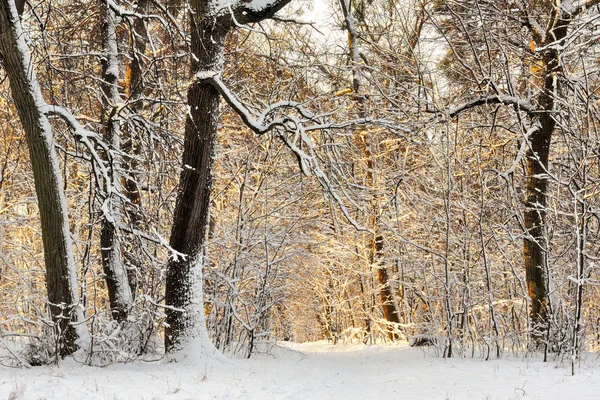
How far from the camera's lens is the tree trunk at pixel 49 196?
5965 millimetres

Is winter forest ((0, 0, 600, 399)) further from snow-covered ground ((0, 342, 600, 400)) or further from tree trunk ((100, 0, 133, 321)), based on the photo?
snow-covered ground ((0, 342, 600, 400))

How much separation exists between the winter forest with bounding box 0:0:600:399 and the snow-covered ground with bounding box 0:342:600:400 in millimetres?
469

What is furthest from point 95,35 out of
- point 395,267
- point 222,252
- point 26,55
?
point 395,267

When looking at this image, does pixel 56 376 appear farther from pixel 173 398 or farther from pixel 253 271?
pixel 253 271

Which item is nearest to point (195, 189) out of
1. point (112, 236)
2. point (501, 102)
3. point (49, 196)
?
point (49, 196)

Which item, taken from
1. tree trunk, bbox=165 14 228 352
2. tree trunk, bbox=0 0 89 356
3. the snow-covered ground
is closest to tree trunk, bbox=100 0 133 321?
tree trunk, bbox=165 14 228 352

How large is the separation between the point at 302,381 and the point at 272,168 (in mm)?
4723

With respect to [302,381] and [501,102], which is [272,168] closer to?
[501,102]

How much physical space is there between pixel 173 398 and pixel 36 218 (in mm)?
8816

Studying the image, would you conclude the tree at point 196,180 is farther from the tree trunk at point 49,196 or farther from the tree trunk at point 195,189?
the tree trunk at point 49,196

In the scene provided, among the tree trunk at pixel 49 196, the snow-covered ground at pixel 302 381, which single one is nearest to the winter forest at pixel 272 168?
the tree trunk at pixel 49 196

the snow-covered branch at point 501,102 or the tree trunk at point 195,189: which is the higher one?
the snow-covered branch at point 501,102

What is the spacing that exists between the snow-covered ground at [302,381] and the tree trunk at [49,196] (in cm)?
55

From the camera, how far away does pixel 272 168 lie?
10266 mm
